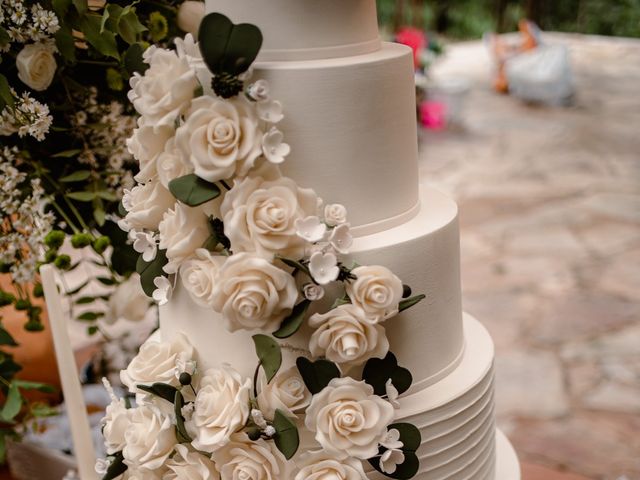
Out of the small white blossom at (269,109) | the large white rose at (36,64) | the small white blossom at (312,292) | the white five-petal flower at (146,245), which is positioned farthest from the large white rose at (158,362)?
the large white rose at (36,64)

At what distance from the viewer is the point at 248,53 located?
83 cm

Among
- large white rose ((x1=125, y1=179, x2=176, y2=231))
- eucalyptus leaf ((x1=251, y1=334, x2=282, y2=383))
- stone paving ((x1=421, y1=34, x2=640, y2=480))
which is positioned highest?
large white rose ((x1=125, y1=179, x2=176, y2=231))

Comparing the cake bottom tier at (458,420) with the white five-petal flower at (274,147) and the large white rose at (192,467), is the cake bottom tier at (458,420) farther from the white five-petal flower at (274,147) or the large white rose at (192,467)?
the white five-petal flower at (274,147)

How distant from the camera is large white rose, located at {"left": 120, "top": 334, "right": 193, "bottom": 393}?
37.4 inches

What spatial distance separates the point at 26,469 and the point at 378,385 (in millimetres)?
960

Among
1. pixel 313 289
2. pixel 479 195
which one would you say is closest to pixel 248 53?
pixel 313 289

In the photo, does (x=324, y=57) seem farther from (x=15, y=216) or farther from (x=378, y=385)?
(x=15, y=216)

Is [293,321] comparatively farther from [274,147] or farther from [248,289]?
[274,147]

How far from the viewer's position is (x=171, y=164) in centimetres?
88

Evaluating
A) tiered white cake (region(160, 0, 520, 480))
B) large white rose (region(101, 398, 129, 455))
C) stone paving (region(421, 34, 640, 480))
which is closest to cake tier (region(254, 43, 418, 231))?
tiered white cake (region(160, 0, 520, 480))

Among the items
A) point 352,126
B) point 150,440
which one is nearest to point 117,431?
point 150,440

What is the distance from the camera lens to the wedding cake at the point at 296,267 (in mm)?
825

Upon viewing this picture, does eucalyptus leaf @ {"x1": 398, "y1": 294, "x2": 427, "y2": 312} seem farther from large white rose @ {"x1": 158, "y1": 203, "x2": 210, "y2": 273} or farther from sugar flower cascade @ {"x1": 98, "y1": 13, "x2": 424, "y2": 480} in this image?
large white rose @ {"x1": 158, "y1": 203, "x2": 210, "y2": 273}

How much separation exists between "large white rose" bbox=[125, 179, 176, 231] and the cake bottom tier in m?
0.42
